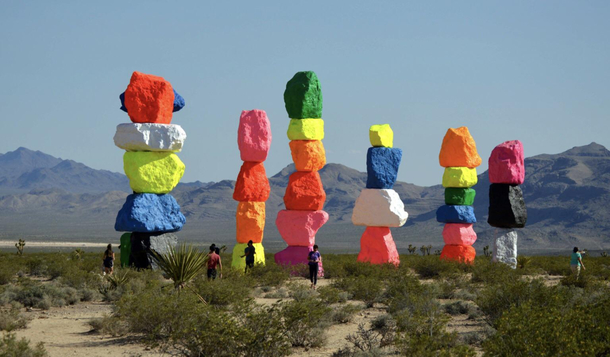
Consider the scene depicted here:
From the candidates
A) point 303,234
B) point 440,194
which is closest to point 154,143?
point 303,234

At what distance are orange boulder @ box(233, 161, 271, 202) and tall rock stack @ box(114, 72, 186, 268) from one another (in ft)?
7.30

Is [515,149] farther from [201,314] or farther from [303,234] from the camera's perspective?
[201,314]

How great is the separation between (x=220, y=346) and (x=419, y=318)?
9.54 ft

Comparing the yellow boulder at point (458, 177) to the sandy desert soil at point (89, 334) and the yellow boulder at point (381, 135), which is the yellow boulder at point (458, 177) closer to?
the yellow boulder at point (381, 135)

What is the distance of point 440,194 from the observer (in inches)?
5999

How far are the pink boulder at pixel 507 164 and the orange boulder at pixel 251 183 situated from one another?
764 centimetres

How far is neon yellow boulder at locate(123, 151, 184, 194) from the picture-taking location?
2012 cm

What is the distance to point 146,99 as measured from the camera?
20469mm

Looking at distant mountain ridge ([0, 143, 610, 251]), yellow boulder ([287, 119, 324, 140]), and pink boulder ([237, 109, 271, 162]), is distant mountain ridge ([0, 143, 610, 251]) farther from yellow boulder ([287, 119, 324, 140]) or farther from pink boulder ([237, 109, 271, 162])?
pink boulder ([237, 109, 271, 162])

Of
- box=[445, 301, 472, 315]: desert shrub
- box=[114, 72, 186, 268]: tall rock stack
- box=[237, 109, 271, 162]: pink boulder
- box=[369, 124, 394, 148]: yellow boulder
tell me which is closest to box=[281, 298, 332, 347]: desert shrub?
box=[445, 301, 472, 315]: desert shrub

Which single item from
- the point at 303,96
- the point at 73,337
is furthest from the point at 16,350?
the point at 303,96

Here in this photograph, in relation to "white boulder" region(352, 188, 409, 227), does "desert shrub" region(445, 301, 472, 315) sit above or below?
below

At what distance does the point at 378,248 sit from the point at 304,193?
135 inches

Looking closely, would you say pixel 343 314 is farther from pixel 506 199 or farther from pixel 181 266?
pixel 506 199
